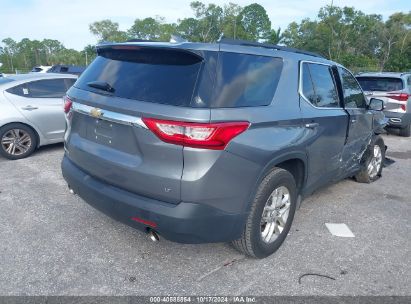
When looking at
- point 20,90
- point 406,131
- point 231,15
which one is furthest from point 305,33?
point 20,90

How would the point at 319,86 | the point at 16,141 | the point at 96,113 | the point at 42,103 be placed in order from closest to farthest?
the point at 96,113, the point at 319,86, the point at 16,141, the point at 42,103

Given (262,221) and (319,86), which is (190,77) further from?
(319,86)

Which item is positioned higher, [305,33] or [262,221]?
[305,33]

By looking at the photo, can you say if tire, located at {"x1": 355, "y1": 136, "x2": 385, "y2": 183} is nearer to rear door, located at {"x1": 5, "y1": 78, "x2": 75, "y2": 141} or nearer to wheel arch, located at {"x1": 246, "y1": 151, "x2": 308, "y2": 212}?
wheel arch, located at {"x1": 246, "y1": 151, "x2": 308, "y2": 212}

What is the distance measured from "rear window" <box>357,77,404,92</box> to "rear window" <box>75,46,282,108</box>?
6862mm

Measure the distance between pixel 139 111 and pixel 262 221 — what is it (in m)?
1.45

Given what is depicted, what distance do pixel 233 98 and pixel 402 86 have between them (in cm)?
773

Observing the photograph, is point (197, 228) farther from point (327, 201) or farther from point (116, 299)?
point (327, 201)

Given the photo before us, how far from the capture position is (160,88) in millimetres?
2521

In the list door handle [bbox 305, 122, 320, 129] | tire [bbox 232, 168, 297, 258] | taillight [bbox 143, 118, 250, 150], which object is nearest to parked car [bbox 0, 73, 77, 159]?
taillight [bbox 143, 118, 250, 150]

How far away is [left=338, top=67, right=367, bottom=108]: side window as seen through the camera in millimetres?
4189

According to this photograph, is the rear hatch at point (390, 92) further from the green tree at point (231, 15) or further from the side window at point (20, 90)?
the green tree at point (231, 15)

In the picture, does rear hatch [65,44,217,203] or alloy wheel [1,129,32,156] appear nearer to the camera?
rear hatch [65,44,217,203]

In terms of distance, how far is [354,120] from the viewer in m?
4.23
